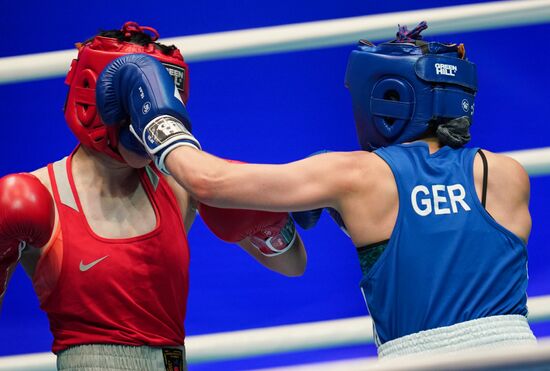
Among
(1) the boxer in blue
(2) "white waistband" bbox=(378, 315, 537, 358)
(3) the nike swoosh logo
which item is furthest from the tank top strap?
(2) "white waistband" bbox=(378, 315, 537, 358)

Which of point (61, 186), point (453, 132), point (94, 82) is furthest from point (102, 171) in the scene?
point (453, 132)

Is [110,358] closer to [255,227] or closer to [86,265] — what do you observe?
[86,265]

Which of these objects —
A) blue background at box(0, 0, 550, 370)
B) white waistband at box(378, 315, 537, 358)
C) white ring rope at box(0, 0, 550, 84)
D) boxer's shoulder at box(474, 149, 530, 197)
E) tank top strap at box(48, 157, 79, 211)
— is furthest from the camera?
blue background at box(0, 0, 550, 370)

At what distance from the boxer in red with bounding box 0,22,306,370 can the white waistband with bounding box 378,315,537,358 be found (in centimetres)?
51

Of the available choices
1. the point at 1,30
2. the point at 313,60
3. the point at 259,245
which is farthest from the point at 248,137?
the point at 259,245

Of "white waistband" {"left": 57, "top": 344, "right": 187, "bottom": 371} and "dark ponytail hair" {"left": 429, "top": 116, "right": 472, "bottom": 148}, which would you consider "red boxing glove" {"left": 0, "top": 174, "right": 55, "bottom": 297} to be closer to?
"white waistband" {"left": 57, "top": 344, "right": 187, "bottom": 371}

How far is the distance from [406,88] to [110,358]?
892 millimetres

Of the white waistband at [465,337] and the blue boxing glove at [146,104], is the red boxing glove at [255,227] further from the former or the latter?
the white waistband at [465,337]

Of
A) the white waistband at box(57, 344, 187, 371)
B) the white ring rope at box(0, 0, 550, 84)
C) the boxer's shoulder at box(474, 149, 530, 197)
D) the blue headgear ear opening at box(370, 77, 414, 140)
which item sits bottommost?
the white waistband at box(57, 344, 187, 371)

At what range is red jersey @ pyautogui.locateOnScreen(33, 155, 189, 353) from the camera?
219 cm

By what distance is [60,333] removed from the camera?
221cm

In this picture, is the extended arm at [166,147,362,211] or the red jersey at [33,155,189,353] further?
the red jersey at [33,155,189,353]

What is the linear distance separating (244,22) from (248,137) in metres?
0.45

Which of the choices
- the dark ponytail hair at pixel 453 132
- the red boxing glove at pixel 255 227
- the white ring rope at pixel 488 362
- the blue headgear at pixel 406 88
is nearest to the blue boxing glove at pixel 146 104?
the red boxing glove at pixel 255 227
